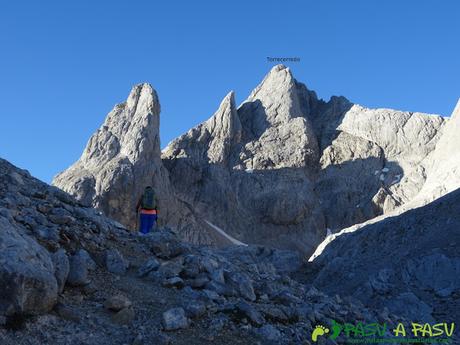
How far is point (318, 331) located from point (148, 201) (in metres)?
8.98

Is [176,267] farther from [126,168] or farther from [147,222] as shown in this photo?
[126,168]

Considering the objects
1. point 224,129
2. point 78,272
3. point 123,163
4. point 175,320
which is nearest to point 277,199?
point 224,129

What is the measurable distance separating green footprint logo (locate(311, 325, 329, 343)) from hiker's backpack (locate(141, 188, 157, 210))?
873cm

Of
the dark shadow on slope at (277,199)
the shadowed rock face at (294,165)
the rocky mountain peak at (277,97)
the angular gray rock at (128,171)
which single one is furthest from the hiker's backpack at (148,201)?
the rocky mountain peak at (277,97)

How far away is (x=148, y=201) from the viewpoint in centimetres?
1552

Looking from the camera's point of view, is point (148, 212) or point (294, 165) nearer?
point (148, 212)

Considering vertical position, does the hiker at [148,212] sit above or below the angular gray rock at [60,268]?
above

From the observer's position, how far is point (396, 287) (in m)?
15.5

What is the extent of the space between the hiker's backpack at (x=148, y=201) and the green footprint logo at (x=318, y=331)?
8.73m

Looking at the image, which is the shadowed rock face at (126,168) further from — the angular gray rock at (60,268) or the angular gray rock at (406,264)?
the angular gray rock at (60,268)

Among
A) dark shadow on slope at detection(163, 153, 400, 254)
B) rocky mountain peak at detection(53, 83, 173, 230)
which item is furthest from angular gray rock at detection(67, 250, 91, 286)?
dark shadow on slope at detection(163, 153, 400, 254)

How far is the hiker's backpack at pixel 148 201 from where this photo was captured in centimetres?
1551

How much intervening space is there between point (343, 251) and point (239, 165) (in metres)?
55.7

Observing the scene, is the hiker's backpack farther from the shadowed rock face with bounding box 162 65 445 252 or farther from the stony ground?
the shadowed rock face with bounding box 162 65 445 252
